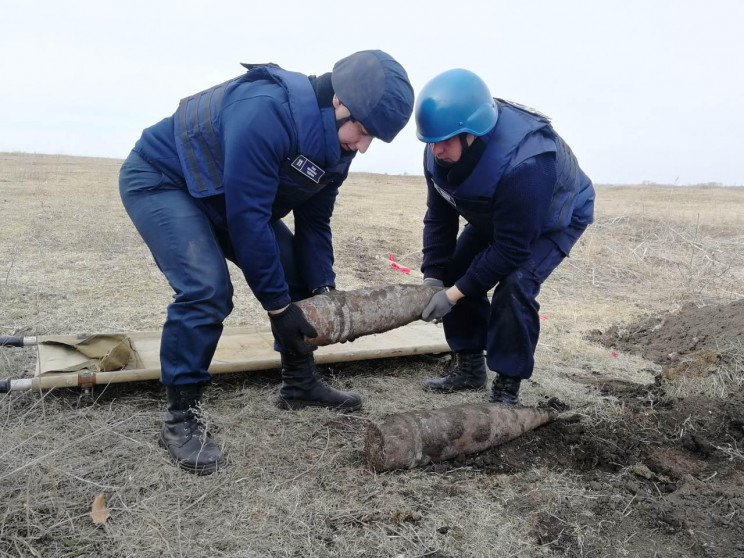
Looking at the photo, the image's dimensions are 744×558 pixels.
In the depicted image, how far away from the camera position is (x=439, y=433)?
10.4ft

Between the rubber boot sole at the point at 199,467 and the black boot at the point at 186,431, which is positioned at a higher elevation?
the black boot at the point at 186,431

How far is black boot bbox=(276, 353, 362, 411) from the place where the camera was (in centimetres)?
380

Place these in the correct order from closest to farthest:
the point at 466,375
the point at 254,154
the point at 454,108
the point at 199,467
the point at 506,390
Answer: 1. the point at 254,154
2. the point at 199,467
3. the point at 454,108
4. the point at 506,390
5. the point at 466,375

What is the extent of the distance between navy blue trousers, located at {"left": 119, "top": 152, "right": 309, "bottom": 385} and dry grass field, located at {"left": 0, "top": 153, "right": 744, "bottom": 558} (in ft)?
1.66

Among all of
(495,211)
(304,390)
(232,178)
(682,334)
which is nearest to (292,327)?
(304,390)

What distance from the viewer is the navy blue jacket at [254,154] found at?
286 centimetres

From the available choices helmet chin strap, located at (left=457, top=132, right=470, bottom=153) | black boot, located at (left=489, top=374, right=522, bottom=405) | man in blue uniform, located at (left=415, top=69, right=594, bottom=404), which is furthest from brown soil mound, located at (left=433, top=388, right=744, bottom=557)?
helmet chin strap, located at (left=457, top=132, right=470, bottom=153)

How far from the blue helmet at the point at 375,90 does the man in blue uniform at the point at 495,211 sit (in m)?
0.45

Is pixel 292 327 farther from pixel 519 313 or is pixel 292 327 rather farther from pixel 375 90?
pixel 519 313

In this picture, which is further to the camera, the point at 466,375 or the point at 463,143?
the point at 466,375

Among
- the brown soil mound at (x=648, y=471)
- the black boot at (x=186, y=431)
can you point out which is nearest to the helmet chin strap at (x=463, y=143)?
the brown soil mound at (x=648, y=471)

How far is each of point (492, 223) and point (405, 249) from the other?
272 inches

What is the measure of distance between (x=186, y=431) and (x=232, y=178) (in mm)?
1255

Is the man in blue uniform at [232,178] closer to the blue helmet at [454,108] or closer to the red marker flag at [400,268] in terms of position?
the blue helmet at [454,108]
